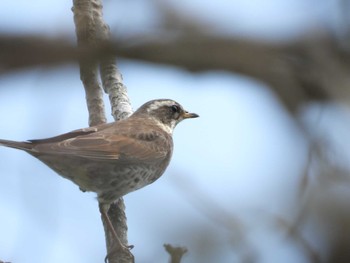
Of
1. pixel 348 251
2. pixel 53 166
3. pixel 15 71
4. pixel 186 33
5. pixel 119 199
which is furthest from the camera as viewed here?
pixel 119 199

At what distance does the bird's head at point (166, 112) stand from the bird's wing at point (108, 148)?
3.55ft

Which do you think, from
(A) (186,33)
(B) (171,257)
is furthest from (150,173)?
(A) (186,33)

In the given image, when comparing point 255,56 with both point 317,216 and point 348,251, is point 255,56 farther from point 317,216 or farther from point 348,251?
point 348,251

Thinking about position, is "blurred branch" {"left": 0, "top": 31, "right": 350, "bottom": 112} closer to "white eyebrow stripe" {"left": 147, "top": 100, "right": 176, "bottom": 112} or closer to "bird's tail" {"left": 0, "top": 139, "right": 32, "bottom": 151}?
"bird's tail" {"left": 0, "top": 139, "right": 32, "bottom": 151}

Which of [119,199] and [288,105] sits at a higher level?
[119,199]

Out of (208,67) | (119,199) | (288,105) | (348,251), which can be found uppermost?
(119,199)

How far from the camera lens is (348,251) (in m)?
1.45

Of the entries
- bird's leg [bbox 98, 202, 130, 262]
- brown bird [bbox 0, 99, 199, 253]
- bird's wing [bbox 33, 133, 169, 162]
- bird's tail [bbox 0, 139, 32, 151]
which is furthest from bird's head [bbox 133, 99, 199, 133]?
bird's tail [bbox 0, 139, 32, 151]

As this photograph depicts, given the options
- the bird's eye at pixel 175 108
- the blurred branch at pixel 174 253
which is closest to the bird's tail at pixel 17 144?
the bird's eye at pixel 175 108

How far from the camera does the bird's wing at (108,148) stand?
719 centimetres

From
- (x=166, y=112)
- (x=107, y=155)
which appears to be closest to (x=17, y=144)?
(x=107, y=155)

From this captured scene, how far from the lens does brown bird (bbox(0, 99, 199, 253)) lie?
7164mm

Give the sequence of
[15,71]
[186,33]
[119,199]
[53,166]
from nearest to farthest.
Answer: [15,71] → [186,33] → [53,166] → [119,199]

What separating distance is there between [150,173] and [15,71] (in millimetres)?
6391
